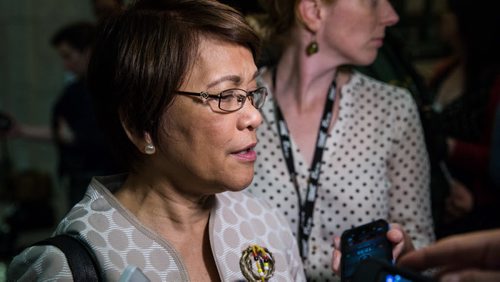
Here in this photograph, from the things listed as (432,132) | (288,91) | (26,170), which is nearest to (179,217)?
(288,91)

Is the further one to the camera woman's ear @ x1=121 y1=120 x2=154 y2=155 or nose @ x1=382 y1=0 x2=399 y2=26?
nose @ x1=382 y1=0 x2=399 y2=26

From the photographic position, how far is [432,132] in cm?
269

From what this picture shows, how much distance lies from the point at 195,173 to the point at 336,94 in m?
0.87

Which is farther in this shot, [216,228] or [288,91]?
[288,91]

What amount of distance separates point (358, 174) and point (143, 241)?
0.89 m

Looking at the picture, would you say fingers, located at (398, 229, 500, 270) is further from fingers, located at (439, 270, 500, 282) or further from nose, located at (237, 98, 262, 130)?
nose, located at (237, 98, 262, 130)

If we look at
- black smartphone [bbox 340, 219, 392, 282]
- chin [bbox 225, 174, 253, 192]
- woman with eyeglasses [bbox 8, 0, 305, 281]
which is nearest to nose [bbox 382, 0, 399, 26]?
woman with eyeglasses [bbox 8, 0, 305, 281]

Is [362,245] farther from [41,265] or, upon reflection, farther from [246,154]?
[41,265]

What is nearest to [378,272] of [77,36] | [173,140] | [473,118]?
[173,140]

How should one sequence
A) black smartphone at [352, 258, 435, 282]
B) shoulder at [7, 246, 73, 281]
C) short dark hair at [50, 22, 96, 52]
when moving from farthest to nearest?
short dark hair at [50, 22, 96, 52] → shoulder at [7, 246, 73, 281] → black smartphone at [352, 258, 435, 282]

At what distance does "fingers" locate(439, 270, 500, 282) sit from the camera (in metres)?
0.72

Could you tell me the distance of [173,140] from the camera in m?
1.68

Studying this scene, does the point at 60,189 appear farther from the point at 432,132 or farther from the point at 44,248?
the point at 44,248

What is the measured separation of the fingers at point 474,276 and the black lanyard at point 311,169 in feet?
4.75
